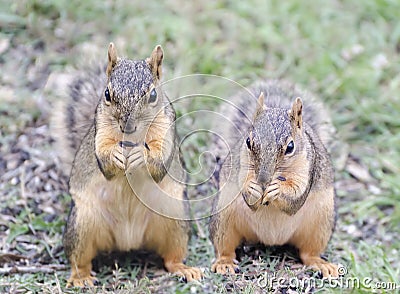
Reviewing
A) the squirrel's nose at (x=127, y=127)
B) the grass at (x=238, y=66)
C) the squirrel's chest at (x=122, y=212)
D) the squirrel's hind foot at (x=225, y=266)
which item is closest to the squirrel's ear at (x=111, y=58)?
Answer: the squirrel's nose at (x=127, y=127)

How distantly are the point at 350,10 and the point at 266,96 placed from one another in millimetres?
2328

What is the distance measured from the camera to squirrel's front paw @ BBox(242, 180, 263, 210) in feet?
8.89

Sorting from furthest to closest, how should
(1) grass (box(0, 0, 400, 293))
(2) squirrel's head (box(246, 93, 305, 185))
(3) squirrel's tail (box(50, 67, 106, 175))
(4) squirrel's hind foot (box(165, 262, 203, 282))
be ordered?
(1) grass (box(0, 0, 400, 293)), (3) squirrel's tail (box(50, 67, 106, 175)), (4) squirrel's hind foot (box(165, 262, 203, 282)), (2) squirrel's head (box(246, 93, 305, 185))

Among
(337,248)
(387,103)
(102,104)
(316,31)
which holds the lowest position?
(337,248)

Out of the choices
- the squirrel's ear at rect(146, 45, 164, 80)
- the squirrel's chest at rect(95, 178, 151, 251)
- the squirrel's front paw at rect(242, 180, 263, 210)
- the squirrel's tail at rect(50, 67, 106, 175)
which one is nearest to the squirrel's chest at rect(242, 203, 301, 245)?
the squirrel's front paw at rect(242, 180, 263, 210)

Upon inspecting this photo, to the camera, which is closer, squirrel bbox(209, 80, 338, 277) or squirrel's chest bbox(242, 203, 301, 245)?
squirrel bbox(209, 80, 338, 277)

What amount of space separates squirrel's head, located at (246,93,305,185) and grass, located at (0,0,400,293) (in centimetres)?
89

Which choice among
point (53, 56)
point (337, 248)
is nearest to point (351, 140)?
point (337, 248)

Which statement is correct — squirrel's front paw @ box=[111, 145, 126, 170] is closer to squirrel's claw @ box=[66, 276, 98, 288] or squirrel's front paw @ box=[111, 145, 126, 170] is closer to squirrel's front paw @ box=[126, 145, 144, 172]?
squirrel's front paw @ box=[126, 145, 144, 172]

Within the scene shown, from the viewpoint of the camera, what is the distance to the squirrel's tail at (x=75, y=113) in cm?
361

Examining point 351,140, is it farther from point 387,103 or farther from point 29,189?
point 29,189

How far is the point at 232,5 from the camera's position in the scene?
209 inches

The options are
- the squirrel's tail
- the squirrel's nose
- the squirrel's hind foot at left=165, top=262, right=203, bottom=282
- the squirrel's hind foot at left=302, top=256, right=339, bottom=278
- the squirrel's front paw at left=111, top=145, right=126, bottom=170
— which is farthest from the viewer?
the squirrel's tail

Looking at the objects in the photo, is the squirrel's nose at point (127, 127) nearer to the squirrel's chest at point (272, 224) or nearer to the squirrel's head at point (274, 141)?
the squirrel's head at point (274, 141)
